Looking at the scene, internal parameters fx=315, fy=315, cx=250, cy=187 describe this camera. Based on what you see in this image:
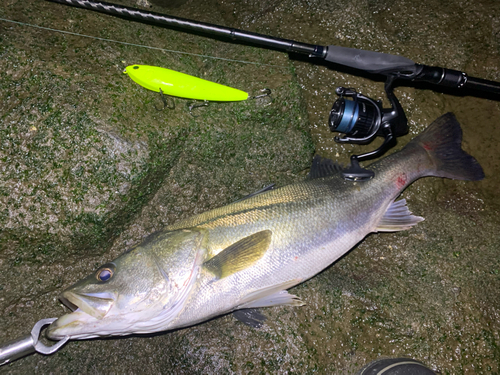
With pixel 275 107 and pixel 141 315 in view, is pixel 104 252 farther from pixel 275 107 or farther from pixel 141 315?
pixel 275 107

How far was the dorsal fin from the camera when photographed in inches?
110

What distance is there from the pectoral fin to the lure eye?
67 centimetres

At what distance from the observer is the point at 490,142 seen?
10.8ft

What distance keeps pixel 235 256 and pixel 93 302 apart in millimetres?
980

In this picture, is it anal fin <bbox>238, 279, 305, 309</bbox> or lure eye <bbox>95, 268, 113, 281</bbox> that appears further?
anal fin <bbox>238, 279, 305, 309</bbox>

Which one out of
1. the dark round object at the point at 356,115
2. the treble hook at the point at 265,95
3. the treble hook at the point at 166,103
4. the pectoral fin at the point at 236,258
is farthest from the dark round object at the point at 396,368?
the treble hook at the point at 166,103

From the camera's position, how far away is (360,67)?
2.74 m

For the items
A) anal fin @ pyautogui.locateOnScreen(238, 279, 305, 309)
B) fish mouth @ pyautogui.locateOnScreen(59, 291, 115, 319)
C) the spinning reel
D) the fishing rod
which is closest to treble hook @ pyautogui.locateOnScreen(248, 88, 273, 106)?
the fishing rod

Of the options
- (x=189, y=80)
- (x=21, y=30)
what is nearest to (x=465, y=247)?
(x=189, y=80)

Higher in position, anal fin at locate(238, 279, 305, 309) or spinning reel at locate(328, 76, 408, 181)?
spinning reel at locate(328, 76, 408, 181)

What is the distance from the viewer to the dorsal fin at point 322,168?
9.16 feet

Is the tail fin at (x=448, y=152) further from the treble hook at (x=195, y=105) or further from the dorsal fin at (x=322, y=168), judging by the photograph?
the treble hook at (x=195, y=105)

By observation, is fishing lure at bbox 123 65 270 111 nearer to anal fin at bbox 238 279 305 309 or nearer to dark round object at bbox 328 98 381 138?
dark round object at bbox 328 98 381 138

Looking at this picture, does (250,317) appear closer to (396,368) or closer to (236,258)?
(236,258)
